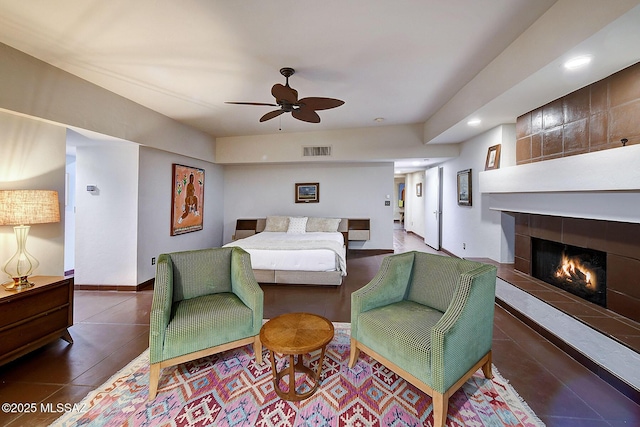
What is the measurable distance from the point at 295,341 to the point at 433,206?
6353 mm

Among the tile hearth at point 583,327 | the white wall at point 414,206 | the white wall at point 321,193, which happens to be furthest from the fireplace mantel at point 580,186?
the white wall at point 414,206

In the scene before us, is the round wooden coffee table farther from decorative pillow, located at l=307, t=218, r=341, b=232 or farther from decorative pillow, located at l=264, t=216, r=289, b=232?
decorative pillow, located at l=264, t=216, r=289, b=232

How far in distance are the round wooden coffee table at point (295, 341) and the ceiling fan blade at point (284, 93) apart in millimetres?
2133

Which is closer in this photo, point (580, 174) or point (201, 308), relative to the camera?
point (201, 308)

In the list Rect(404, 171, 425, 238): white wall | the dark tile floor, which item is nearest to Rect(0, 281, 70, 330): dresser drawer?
the dark tile floor

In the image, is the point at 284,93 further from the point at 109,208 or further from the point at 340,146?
the point at 109,208

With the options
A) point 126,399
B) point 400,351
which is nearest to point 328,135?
point 400,351

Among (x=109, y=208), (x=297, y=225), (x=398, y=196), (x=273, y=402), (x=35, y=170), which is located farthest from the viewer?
(x=398, y=196)

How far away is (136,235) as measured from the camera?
12.9 feet

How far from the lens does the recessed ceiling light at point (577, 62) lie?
211 cm

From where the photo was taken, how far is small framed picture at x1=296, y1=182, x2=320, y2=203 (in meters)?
6.40

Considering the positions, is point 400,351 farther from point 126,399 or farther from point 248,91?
point 248,91

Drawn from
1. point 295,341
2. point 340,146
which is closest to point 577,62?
point 295,341

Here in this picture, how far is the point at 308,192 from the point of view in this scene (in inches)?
253
